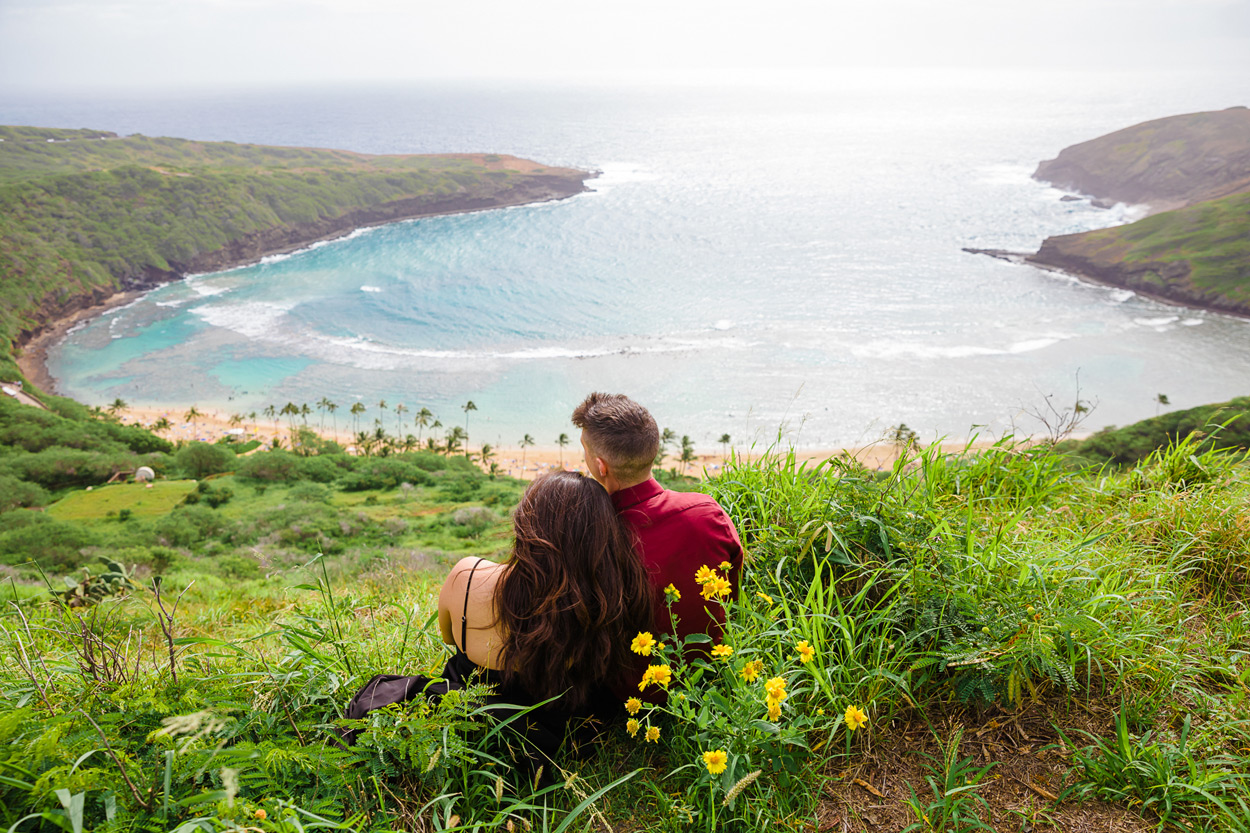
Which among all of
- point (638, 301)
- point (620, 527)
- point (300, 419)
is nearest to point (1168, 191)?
point (638, 301)

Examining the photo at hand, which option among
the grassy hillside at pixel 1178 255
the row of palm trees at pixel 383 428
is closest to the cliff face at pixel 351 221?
the row of palm trees at pixel 383 428

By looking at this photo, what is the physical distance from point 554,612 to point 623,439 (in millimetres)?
770

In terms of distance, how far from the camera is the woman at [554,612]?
84.7 inches

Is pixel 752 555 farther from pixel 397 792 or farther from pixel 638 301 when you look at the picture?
pixel 638 301

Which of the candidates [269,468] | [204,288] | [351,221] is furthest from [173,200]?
[269,468]

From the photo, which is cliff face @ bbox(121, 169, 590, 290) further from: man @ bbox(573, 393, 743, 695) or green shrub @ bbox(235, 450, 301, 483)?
man @ bbox(573, 393, 743, 695)

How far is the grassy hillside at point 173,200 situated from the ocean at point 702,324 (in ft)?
12.4

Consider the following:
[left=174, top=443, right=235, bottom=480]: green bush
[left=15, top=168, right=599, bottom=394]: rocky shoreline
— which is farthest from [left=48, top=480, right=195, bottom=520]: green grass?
[left=15, top=168, right=599, bottom=394]: rocky shoreline

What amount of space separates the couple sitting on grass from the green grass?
3059 cm

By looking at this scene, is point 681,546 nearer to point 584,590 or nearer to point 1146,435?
point 584,590

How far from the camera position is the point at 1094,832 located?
1989 millimetres

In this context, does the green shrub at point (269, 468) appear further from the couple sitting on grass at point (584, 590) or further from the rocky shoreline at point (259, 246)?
the couple sitting on grass at point (584, 590)

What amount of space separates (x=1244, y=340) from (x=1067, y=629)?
182 feet

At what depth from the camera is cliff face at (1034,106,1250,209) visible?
71438mm
